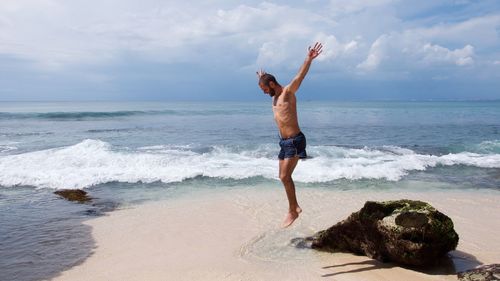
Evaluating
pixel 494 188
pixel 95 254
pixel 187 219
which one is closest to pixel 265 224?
pixel 187 219

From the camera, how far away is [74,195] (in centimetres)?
1166

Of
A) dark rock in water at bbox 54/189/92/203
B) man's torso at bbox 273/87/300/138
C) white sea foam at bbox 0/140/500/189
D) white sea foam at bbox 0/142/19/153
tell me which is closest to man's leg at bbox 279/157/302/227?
man's torso at bbox 273/87/300/138

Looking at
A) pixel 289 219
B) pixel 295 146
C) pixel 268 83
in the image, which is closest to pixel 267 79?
pixel 268 83

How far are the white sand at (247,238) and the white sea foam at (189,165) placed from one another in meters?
2.74

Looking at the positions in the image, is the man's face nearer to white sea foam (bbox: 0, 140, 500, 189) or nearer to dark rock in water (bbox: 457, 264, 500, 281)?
dark rock in water (bbox: 457, 264, 500, 281)

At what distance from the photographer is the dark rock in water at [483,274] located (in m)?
5.00

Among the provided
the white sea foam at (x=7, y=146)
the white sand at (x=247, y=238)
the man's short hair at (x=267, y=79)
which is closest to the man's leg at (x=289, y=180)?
the white sand at (x=247, y=238)

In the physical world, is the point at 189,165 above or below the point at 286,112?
below

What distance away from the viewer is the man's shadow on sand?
5848mm

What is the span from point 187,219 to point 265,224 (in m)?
1.81

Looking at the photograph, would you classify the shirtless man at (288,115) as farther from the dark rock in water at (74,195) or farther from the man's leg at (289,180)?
the dark rock in water at (74,195)

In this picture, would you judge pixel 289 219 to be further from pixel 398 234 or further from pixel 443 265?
pixel 443 265

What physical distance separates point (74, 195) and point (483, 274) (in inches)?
398

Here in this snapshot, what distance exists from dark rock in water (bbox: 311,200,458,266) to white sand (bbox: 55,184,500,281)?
0.18 metres
